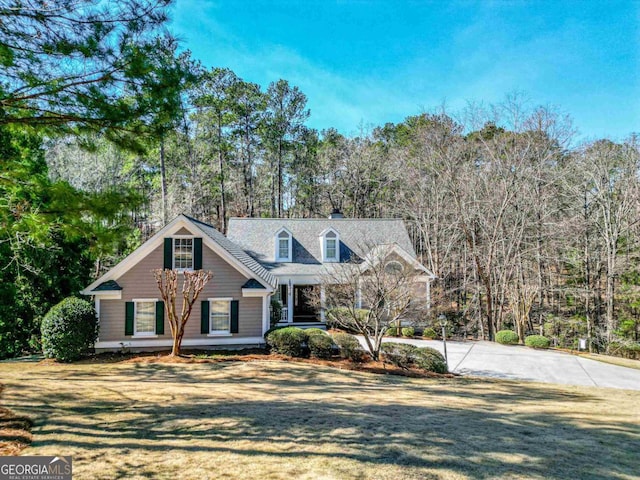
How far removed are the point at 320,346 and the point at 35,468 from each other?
9531 millimetres

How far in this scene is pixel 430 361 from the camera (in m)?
12.7

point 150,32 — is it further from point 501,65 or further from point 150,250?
point 501,65

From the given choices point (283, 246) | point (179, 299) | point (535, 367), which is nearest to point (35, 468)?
point (179, 299)

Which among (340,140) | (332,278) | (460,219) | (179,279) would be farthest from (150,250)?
(340,140)

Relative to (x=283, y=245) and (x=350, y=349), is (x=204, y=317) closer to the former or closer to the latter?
(x=350, y=349)

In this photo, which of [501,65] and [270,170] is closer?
[501,65]

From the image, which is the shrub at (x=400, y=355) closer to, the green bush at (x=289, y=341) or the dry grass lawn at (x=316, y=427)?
the dry grass lawn at (x=316, y=427)

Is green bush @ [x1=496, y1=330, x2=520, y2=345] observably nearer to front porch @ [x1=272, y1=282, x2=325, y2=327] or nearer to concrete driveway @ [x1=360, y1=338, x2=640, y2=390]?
concrete driveway @ [x1=360, y1=338, x2=640, y2=390]

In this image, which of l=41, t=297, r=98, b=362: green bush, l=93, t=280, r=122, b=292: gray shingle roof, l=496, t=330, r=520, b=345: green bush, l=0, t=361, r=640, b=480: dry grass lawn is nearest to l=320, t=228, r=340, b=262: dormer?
l=496, t=330, r=520, b=345: green bush

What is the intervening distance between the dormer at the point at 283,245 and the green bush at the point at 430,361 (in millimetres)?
10355

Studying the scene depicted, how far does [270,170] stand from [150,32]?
28.8m

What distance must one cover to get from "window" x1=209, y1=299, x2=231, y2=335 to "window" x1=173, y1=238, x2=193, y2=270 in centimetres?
182

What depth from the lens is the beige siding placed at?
45.7ft

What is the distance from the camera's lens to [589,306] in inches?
879
